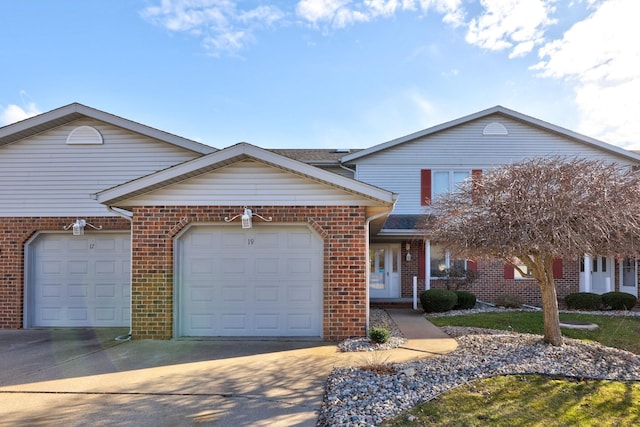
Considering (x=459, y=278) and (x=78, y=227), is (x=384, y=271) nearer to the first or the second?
(x=459, y=278)

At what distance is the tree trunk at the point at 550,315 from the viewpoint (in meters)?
6.41

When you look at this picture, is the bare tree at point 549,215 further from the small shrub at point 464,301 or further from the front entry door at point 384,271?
the front entry door at point 384,271

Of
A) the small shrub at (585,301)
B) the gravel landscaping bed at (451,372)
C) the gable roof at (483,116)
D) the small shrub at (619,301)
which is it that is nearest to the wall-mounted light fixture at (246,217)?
the gravel landscaping bed at (451,372)

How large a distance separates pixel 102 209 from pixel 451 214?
7.94 m

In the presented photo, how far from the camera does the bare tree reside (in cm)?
534

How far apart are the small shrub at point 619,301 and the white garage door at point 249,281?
1030 cm

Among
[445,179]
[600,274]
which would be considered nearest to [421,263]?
[445,179]

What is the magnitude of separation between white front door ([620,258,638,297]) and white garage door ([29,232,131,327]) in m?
16.5

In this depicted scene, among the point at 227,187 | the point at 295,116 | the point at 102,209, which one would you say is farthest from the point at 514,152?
the point at 102,209

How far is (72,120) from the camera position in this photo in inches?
373

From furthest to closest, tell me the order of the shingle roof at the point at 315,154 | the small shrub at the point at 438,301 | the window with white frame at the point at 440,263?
the shingle roof at the point at 315,154 < the window with white frame at the point at 440,263 < the small shrub at the point at 438,301

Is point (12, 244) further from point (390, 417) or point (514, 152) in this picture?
point (514, 152)

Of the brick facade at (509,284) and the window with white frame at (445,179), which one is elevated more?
the window with white frame at (445,179)

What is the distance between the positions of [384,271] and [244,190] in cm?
833
